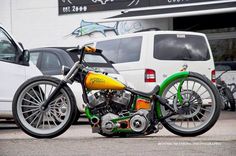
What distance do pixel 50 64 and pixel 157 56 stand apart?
214cm

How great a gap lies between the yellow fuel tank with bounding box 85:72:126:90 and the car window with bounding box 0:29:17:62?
3103 millimetres

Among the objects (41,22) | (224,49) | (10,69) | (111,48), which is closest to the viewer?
(10,69)

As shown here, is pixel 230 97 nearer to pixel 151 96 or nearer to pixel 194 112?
pixel 194 112

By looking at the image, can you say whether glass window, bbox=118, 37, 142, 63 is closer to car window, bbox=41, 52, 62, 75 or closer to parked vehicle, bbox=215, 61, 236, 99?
car window, bbox=41, 52, 62, 75

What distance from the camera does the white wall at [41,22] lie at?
922 inches

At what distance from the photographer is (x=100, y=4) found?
22.9 m

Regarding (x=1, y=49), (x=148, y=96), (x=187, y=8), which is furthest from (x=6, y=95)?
(x=187, y=8)

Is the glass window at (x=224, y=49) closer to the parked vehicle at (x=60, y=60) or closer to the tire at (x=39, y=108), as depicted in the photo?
the parked vehicle at (x=60, y=60)

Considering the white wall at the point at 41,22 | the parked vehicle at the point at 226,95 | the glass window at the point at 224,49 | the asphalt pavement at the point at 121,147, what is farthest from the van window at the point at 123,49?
the white wall at the point at 41,22

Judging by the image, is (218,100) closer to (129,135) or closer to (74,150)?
(129,135)

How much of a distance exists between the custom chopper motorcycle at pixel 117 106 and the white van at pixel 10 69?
8.22 ft

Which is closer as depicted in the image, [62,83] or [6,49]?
[62,83]

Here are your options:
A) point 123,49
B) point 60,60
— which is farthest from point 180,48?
point 60,60

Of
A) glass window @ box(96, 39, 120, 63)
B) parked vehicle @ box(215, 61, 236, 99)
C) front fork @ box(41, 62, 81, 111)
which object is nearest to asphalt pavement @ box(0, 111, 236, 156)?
front fork @ box(41, 62, 81, 111)
